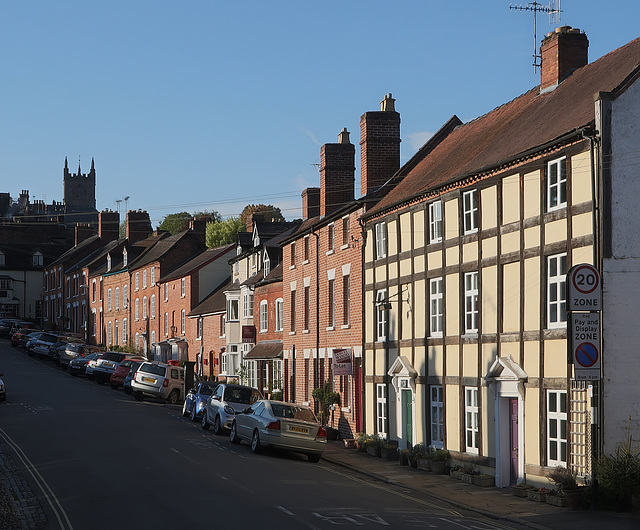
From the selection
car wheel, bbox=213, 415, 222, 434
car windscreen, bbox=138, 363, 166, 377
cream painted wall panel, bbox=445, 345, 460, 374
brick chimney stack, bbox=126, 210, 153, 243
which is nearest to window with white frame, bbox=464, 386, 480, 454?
cream painted wall panel, bbox=445, 345, 460, 374

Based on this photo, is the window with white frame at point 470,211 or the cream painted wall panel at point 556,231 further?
the window with white frame at point 470,211

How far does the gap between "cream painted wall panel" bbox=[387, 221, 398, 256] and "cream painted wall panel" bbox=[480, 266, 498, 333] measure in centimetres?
635

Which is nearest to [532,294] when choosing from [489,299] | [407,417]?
[489,299]

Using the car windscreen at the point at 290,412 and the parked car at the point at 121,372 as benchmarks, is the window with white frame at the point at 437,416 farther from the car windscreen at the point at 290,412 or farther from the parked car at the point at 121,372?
the parked car at the point at 121,372

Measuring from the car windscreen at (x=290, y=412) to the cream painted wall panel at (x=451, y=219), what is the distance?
22.2 feet

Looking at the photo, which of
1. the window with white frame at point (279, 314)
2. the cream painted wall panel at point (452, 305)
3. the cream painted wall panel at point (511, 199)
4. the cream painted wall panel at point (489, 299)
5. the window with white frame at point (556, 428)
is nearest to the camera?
the window with white frame at point (556, 428)

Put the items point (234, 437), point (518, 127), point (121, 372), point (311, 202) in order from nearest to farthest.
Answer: point (518, 127)
point (234, 437)
point (311, 202)
point (121, 372)

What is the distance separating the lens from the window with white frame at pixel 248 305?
1998 inches

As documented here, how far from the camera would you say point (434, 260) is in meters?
27.1

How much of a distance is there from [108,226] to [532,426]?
274ft

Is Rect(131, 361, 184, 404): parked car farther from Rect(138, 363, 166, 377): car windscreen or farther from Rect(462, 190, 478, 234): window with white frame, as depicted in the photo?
Rect(462, 190, 478, 234): window with white frame

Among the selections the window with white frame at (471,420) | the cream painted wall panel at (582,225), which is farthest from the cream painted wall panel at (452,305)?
the cream painted wall panel at (582,225)

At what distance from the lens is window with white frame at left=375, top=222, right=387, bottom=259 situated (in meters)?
31.1

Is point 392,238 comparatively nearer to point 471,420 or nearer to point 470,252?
point 470,252
